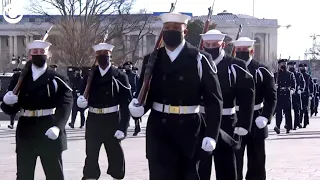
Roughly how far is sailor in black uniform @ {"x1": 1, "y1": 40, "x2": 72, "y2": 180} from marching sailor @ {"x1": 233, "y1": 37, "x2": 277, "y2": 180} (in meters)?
2.50

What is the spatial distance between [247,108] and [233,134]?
1.24 feet

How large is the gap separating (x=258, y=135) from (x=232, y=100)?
101cm

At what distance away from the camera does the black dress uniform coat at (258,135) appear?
30.3 feet

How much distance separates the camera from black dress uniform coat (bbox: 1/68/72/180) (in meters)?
7.78

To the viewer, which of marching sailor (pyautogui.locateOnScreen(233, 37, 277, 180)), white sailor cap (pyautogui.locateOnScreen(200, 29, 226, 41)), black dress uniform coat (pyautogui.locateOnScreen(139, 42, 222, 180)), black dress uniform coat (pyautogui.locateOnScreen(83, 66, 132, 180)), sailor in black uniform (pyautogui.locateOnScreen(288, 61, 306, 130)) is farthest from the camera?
sailor in black uniform (pyautogui.locateOnScreen(288, 61, 306, 130))

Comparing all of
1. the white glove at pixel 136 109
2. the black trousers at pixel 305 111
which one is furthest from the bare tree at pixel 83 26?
the white glove at pixel 136 109

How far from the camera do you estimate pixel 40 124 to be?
25.7 ft

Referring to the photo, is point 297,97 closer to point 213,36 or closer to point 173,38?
point 213,36

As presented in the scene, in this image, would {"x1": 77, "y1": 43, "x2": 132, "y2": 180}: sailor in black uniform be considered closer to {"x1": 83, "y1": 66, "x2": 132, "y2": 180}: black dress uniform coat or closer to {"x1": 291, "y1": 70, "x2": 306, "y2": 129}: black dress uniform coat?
{"x1": 83, "y1": 66, "x2": 132, "y2": 180}: black dress uniform coat

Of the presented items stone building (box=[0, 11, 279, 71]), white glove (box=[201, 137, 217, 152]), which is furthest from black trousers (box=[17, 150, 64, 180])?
stone building (box=[0, 11, 279, 71])

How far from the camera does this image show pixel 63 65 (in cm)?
4328

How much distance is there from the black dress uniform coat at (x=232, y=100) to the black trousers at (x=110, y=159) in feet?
7.10

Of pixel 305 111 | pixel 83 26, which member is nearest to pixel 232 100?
pixel 305 111

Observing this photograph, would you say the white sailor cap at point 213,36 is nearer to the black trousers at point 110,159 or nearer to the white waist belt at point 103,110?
the white waist belt at point 103,110
